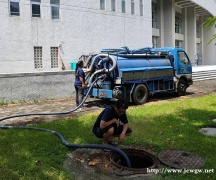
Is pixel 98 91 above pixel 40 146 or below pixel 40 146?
above

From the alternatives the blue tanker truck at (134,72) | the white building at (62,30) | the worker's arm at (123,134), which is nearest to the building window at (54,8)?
the white building at (62,30)

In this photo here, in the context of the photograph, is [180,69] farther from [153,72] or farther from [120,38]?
[120,38]

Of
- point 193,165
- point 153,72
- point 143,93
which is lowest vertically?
point 193,165

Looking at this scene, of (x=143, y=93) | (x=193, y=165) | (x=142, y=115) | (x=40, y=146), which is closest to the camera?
(x=193, y=165)

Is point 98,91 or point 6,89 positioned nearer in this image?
point 98,91

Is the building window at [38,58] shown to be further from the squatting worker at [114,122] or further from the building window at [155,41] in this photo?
the building window at [155,41]

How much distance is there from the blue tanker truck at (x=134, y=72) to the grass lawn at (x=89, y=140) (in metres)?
1.74

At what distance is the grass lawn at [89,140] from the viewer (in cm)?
461

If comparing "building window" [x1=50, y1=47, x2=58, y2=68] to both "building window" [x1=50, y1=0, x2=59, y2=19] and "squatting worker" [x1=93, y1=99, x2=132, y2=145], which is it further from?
"squatting worker" [x1=93, y1=99, x2=132, y2=145]

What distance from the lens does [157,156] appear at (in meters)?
5.28

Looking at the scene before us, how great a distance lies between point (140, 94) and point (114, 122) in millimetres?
6585

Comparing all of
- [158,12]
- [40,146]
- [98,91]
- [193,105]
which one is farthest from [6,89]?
[158,12]

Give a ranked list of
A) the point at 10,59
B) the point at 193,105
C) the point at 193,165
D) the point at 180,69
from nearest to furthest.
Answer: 1. the point at 193,165
2. the point at 193,105
3. the point at 180,69
4. the point at 10,59

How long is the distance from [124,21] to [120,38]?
140 centimetres
